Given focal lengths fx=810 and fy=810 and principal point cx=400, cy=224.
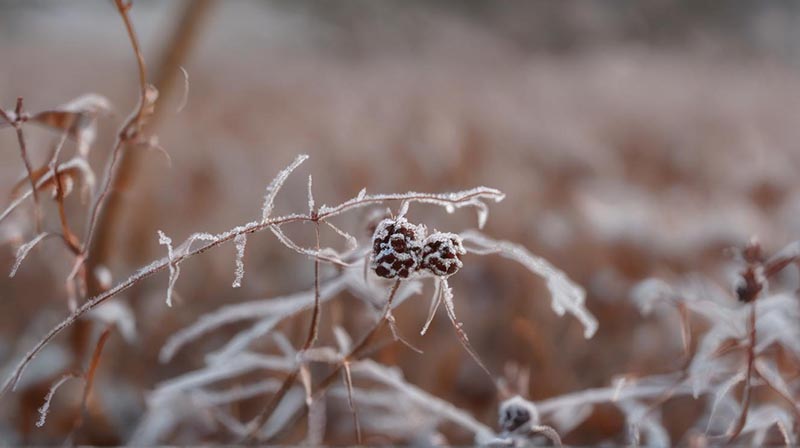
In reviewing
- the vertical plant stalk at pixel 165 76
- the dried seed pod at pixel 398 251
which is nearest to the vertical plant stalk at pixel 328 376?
the dried seed pod at pixel 398 251

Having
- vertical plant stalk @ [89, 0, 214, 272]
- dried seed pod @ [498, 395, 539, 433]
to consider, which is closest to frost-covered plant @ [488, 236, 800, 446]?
dried seed pod @ [498, 395, 539, 433]

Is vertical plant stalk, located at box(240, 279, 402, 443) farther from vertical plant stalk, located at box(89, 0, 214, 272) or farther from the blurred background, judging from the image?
vertical plant stalk, located at box(89, 0, 214, 272)

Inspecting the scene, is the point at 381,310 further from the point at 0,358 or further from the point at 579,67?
the point at 579,67

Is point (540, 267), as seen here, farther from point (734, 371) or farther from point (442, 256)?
point (734, 371)

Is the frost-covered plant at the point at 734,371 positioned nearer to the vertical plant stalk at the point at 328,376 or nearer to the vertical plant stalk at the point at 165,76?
the vertical plant stalk at the point at 328,376

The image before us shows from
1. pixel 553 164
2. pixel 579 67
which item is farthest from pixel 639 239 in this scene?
pixel 579 67

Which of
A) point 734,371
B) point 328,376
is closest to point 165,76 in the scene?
point 328,376
